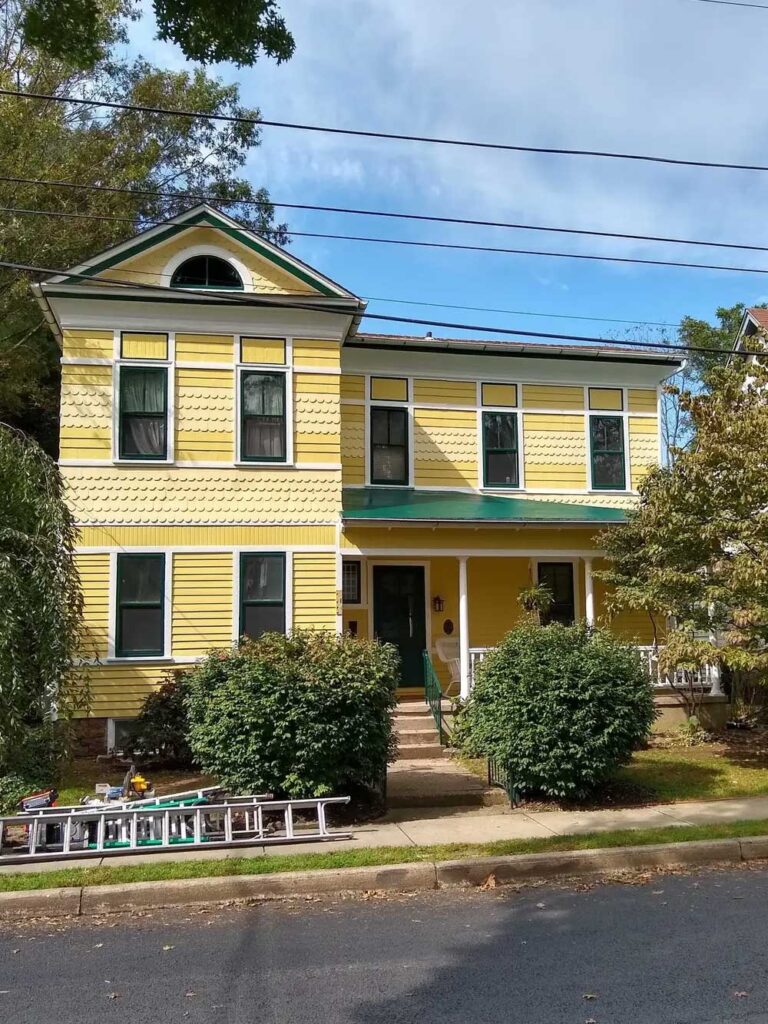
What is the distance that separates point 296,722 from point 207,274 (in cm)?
893

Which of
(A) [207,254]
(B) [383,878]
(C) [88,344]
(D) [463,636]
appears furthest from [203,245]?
(B) [383,878]

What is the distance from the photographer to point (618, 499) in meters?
16.7

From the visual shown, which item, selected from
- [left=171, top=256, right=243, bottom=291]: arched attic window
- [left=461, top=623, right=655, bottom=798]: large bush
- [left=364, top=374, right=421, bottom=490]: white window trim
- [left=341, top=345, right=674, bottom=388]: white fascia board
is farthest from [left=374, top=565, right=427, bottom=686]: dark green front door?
[left=461, top=623, right=655, bottom=798]: large bush

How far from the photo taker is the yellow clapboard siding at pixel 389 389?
1593cm

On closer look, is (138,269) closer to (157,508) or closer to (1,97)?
(157,508)

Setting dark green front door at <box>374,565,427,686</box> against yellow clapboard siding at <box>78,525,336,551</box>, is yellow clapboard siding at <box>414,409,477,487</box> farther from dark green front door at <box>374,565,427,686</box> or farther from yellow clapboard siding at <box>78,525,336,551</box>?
yellow clapboard siding at <box>78,525,336,551</box>

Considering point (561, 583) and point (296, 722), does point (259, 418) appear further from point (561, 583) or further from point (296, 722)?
point (296, 722)

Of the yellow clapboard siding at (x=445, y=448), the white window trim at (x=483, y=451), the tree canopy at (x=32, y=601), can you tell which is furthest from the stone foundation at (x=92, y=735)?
the white window trim at (x=483, y=451)

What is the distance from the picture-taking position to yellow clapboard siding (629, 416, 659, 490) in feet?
55.2

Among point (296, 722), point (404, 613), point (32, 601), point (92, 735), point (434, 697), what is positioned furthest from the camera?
point (404, 613)

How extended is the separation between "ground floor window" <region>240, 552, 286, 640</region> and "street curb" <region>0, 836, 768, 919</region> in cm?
714

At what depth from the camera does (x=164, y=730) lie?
37.7 ft

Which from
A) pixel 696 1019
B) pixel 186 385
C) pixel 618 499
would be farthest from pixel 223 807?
pixel 618 499

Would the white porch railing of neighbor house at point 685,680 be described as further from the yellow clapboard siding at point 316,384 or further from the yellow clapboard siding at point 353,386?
the yellow clapboard siding at point 353,386
